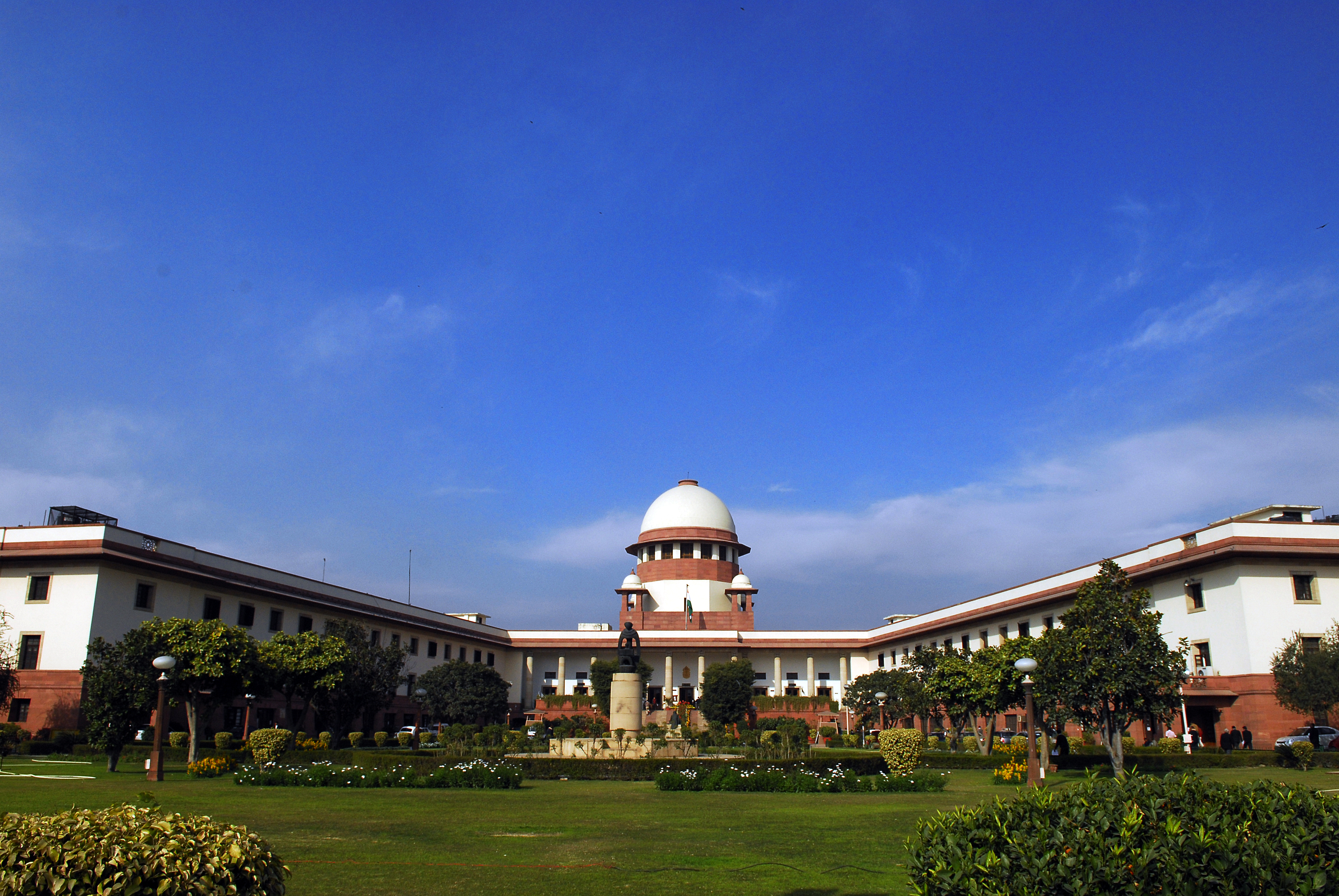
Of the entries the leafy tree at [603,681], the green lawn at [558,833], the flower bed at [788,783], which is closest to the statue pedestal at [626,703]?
the green lawn at [558,833]

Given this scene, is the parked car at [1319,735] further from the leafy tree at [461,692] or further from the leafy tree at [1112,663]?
the leafy tree at [461,692]

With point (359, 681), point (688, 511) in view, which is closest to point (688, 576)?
point (688, 511)

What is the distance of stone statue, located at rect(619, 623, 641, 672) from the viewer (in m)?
31.0

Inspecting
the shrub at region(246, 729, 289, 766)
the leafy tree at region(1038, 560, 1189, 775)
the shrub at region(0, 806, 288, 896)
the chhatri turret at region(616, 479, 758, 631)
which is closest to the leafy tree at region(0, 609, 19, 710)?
the shrub at region(246, 729, 289, 766)

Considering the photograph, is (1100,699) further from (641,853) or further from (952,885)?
(952,885)

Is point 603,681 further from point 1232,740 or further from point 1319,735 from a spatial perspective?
point 1319,735

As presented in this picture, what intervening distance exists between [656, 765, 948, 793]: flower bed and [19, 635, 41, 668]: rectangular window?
24208 millimetres

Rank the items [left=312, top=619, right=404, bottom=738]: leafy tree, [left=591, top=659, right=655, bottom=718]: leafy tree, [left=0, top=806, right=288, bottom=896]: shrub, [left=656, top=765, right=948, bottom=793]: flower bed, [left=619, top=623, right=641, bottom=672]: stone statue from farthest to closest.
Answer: [left=591, top=659, right=655, bottom=718]: leafy tree
[left=312, top=619, right=404, bottom=738]: leafy tree
[left=619, top=623, right=641, bottom=672]: stone statue
[left=656, top=765, right=948, bottom=793]: flower bed
[left=0, top=806, right=288, bottom=896]: shrub

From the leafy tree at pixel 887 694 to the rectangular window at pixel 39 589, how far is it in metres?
31.7

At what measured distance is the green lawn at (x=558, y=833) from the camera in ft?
29.8

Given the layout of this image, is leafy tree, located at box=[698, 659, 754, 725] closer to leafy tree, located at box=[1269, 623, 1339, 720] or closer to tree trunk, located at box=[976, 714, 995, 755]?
tree trunk, located at box=[976, 714, 995, 755]

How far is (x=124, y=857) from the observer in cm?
486

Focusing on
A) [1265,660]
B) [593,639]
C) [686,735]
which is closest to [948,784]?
[686,735]

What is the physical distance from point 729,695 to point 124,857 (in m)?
44.0
